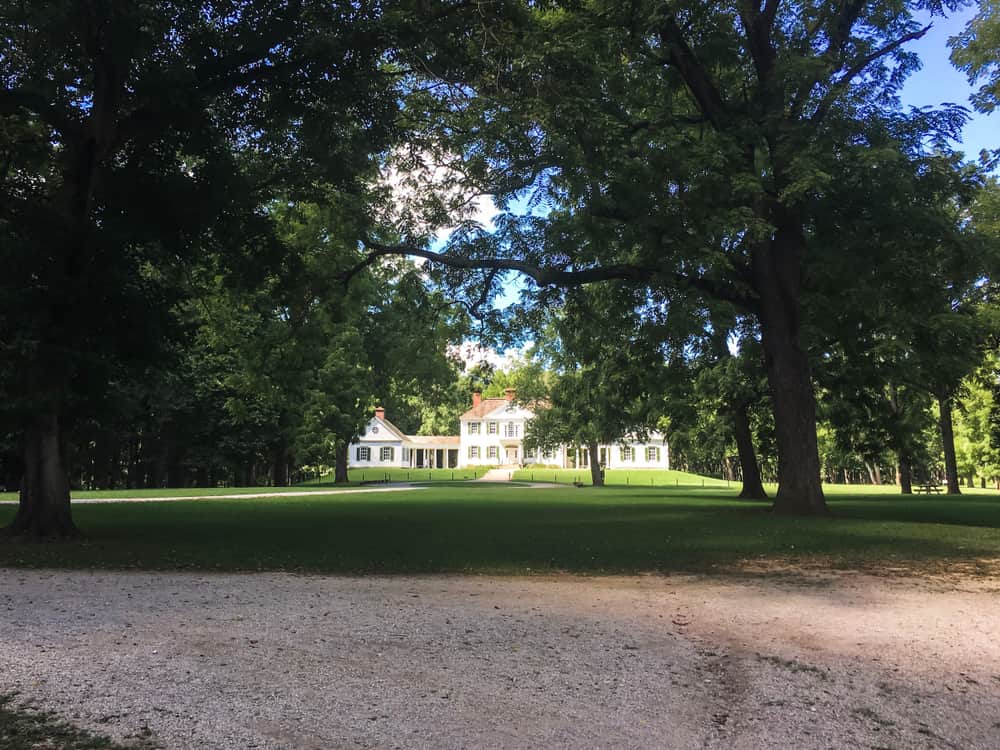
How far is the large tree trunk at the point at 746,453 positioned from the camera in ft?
94.1

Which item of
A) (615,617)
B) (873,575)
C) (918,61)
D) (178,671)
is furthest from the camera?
(918,61)

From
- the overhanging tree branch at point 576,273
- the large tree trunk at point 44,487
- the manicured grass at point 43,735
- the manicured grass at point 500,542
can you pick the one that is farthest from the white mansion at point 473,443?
the manicured grass at point 43,735

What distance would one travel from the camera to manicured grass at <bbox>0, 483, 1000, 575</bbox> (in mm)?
10719

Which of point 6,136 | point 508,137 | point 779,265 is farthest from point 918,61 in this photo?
point 6,136

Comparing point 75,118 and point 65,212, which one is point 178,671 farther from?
point 75,118

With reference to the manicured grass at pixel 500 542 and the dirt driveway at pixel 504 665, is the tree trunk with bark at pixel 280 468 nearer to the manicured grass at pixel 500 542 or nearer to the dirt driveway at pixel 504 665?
the manicured grass at pixel 500 542

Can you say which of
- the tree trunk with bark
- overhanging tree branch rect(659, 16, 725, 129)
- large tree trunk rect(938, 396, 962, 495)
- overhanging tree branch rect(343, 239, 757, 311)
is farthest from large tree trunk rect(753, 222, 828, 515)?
the tree trunk with bark

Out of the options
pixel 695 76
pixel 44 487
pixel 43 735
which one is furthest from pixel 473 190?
pixel 43 735

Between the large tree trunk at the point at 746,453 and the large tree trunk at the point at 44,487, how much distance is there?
72.2 ft

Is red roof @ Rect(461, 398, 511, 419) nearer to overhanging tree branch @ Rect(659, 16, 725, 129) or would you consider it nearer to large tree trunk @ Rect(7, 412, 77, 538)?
overhanging tree branch @ Rect(659, 16, 725, 129)

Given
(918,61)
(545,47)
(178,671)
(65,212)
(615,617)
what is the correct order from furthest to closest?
(918,61) → (65,212) → (545,47) → (615,617) → (178,671)

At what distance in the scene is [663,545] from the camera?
12.9m

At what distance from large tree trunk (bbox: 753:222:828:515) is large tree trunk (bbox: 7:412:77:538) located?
48.8ft

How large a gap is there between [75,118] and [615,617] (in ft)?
39.4
